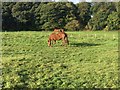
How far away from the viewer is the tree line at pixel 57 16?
48.5 metres

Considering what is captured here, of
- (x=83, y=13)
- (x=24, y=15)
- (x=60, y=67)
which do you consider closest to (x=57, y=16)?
(x=24, y=15)

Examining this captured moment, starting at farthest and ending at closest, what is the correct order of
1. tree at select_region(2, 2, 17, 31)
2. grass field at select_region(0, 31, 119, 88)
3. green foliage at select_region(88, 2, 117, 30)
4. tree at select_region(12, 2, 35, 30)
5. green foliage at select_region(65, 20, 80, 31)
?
green foliage at select_region(88, 2, 117, 30) < green foliage at select_region(65, 20, 80, 31) < tree at select_region(12, 2, 35, 30) < tree at select_region(2, 2, 17, 31) < grass field at select_region(0, 31, 119, 88)

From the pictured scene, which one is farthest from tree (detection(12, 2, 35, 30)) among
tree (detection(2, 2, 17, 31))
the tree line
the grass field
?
the grass field

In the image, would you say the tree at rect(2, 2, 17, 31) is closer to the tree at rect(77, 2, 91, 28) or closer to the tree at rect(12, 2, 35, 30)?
the tree at rect(12, 2, 35, 30)

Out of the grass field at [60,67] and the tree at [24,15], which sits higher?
the tree at [24,15]

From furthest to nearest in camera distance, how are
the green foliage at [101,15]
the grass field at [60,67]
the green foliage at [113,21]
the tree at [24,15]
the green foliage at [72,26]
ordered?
the green foliage at [101,15]
the green foliage at [113,21]
the green foliage at [72,26]
the tree at [24,15]
the grass field at [60,67]

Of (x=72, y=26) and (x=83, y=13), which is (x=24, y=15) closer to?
(x=72, y=26)

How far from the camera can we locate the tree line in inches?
1909

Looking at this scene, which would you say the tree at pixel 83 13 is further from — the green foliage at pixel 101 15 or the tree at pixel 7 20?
the tree at pixel 7 20

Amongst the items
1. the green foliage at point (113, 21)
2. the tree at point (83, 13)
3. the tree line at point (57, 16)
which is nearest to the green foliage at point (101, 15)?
the tree line at point (57, 16)

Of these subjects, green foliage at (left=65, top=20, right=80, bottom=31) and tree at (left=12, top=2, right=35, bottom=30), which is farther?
green foliage at (left=65, top=20, right=80, bottom=31)

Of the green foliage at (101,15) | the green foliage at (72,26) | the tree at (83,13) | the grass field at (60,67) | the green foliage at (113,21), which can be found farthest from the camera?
the tree at (83,13)

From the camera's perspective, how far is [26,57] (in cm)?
1667

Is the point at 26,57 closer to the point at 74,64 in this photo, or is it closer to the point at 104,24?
the point at 74,64
